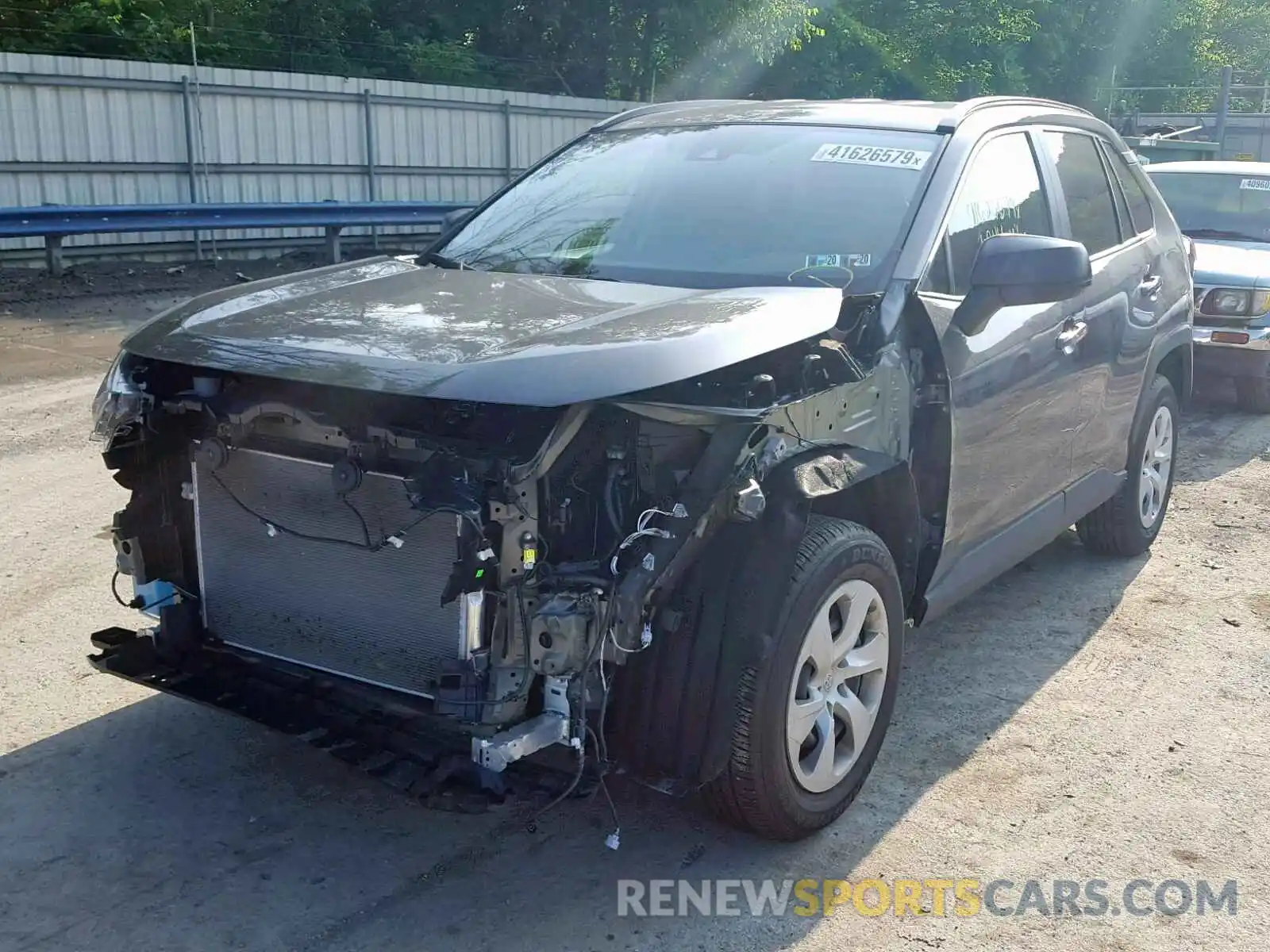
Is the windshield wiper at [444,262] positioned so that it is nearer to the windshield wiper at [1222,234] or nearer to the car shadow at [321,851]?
the car shadow at [321,851]

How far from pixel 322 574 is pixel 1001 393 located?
2.23 m

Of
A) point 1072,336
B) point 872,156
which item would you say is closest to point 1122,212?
point 1072,336

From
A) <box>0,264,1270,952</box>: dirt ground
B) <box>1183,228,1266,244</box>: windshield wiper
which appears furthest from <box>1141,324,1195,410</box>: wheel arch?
<box>1183,228,1266,244</box>: windshield wiper

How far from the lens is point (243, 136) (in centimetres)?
1594

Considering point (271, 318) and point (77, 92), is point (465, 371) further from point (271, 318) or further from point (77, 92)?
point (77, 92)

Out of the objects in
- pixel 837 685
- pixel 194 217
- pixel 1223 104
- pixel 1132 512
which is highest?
pixel 1223 104

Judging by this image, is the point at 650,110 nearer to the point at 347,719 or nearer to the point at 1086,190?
the point at 1086,190

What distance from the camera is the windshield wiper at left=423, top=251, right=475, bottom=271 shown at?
4480 mm

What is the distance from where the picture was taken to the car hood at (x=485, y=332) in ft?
9.64

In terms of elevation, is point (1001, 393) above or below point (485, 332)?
below

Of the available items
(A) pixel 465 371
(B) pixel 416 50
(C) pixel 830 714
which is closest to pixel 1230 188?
(C) pixel 830 714

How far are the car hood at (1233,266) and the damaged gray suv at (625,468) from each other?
5117mm

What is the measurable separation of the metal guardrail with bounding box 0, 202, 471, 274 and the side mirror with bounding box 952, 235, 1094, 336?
859cm

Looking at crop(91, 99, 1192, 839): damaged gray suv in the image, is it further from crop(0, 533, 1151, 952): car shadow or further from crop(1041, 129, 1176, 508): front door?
crop(1041, 129, 1176, 508): front door
